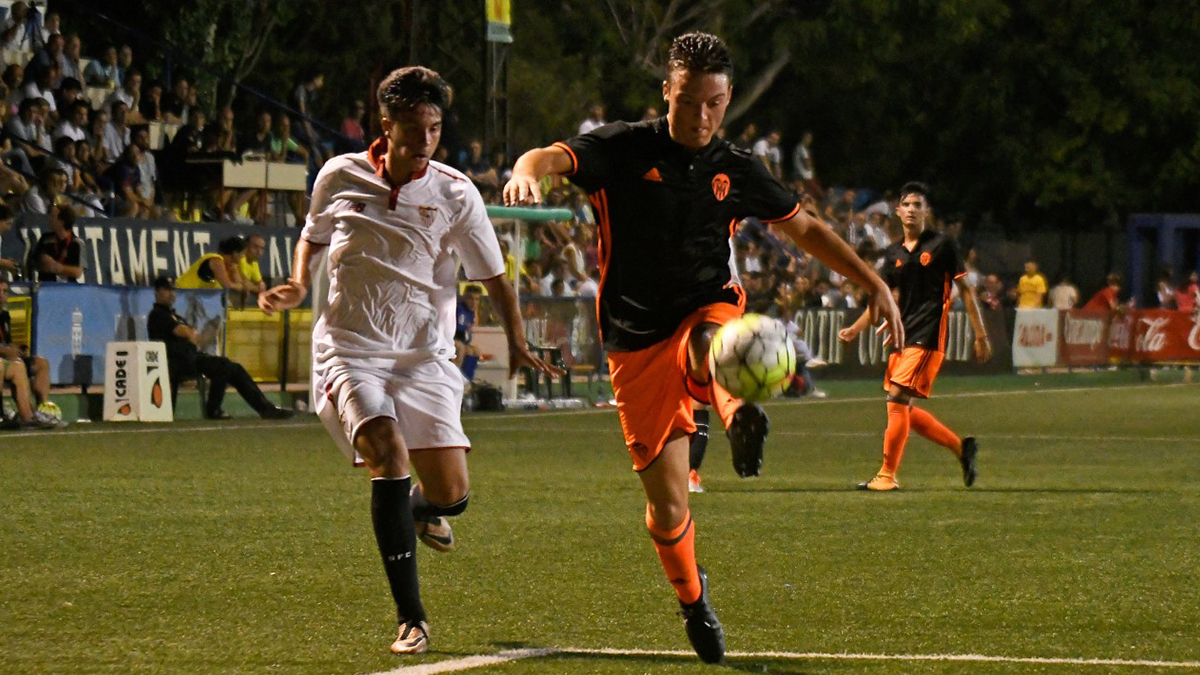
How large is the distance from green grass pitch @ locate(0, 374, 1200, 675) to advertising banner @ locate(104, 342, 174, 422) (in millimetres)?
2399

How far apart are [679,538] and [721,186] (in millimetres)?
1223

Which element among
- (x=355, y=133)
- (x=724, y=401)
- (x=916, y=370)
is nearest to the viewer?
(x=724, y=401)

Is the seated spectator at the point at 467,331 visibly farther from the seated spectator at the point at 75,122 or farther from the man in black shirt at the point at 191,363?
the seated spectator at the point at 75,122

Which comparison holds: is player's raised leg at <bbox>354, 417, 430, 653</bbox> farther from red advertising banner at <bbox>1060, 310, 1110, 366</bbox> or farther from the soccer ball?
red advertising banner at <bbox>1060, 310, 1110, 366</bbox>

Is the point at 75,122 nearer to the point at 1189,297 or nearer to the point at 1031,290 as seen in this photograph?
the point at 1031,290

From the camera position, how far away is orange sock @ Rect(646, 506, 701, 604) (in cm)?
691

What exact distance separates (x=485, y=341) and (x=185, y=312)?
161 inches

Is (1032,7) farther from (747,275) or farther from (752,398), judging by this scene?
(752,398)

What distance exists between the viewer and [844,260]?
22.7ft

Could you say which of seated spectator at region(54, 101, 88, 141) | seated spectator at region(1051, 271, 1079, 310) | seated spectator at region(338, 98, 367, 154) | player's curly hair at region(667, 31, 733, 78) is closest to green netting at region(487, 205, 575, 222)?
seated spectator at region(54, 101, 88, 141)

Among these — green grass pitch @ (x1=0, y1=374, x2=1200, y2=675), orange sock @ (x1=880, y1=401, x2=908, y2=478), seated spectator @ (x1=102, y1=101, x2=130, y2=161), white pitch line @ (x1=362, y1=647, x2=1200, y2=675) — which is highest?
seated spectator @ (x1=102, y1=101, x2=130, y2=161)

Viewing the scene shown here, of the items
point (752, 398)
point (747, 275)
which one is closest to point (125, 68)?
point (747, 275)

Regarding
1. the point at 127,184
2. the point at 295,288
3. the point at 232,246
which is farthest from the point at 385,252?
the point at 127,184

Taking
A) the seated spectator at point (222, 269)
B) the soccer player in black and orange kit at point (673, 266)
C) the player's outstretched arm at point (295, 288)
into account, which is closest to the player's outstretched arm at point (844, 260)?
the soccer player in black and orange kit at point (673, 266)
